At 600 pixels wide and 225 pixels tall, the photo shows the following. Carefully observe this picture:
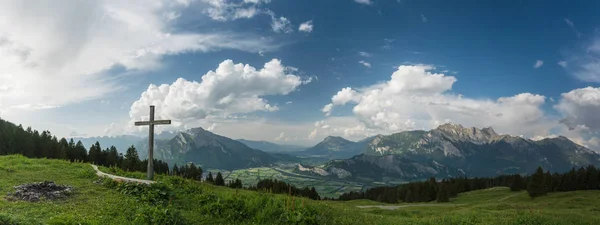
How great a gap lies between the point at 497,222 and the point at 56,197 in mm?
28023

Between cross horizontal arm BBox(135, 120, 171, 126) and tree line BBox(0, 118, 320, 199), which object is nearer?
cross horizontal arm BBox(135, 120, 171, 126)

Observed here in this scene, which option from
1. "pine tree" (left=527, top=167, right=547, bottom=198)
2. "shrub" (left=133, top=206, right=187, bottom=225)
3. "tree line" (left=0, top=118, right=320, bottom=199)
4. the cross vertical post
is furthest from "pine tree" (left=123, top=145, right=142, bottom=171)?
"pine tree" (left=527, top=167, right=547, bottom=198)

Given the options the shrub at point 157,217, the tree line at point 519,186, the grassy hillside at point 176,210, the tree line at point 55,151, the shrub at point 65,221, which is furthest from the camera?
the tree line at point 55,151

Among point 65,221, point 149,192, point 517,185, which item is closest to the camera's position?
point 65,221

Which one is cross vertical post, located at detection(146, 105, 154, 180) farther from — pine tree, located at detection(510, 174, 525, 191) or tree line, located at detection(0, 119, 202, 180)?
pine tree, located at detection(510, 174, 525, 191)

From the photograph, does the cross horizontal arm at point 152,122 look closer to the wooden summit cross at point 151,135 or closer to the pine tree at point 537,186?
the wooden summit cross at point 151,135

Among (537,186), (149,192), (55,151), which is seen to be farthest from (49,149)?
(537,186)

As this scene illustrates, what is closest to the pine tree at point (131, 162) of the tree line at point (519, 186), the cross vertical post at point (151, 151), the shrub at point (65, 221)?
the cross vertical post at point (151, 151)

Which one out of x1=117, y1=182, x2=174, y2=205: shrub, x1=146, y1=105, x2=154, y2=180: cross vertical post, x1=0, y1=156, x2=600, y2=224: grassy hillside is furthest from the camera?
x1=146, y1=105, x2=154, y2=180: cross vertical post

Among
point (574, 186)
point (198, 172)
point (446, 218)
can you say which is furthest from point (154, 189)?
point (574, 186)

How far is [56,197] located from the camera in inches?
Answer: 744

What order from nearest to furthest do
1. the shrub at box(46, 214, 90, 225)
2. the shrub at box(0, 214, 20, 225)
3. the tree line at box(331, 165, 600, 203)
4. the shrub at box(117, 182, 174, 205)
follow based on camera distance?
the shrub at box(0, 214, 20, 225) < the shrub at box(46, 214, 90, 225) < the shrub at box(117, 182, 174, 205) < the tree line at box(331, 165, 600, 203)

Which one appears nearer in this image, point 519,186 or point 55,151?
point 55,151

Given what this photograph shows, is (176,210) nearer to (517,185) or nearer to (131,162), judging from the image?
(131,162)
